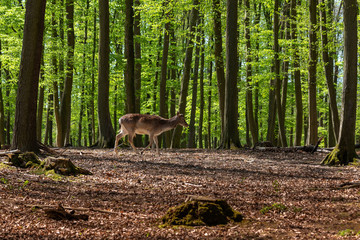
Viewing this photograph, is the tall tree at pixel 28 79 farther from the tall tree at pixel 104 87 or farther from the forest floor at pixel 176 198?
the tall tree at pixel 104 87

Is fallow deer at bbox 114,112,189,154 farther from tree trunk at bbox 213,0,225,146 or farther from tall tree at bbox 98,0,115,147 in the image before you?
tree trunk at bbox 213,0,225,146

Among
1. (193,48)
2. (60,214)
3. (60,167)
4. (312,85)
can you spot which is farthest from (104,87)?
(60,214)

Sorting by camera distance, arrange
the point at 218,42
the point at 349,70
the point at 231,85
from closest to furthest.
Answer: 1. the point at 349,70
2. the point at 231,85
3. the point at 218,42

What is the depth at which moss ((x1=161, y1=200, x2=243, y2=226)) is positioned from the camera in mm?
5672

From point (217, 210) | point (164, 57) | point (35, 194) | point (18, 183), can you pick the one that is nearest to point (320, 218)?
point (217, 210)

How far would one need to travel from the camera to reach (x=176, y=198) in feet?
24.7

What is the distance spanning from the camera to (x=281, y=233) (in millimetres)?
5285

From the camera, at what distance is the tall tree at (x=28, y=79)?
11.1 metres

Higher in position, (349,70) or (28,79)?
(349,70)

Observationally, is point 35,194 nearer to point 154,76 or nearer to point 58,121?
point 58,121

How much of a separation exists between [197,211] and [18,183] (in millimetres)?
4100

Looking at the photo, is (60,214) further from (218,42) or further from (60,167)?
(218,42)

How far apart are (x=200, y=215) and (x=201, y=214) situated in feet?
0.07

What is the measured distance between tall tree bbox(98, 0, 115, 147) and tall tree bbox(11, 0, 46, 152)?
632cm
